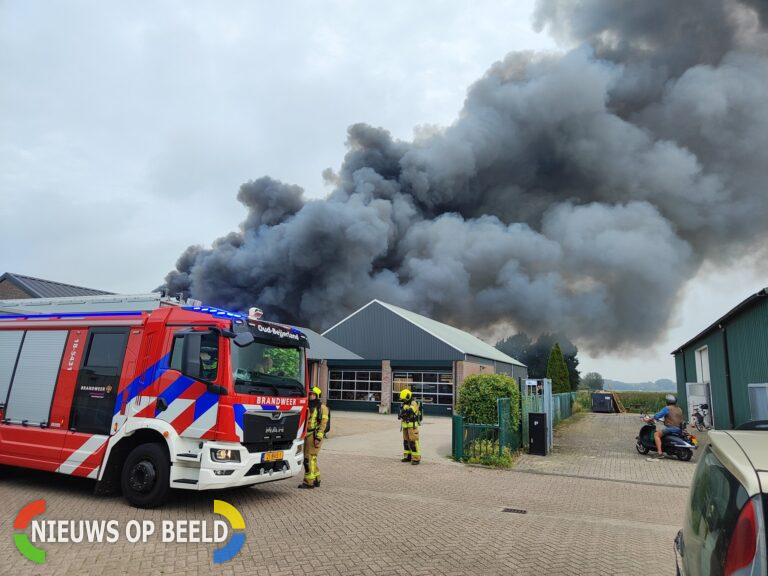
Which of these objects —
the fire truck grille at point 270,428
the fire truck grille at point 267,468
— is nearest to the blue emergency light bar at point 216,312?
the fire truck grille at point 270,428

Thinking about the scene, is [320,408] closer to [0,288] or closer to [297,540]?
[297,540]

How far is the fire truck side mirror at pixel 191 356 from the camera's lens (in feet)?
19.8

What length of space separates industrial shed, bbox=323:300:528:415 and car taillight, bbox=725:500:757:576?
25.3m

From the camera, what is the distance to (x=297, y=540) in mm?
5117

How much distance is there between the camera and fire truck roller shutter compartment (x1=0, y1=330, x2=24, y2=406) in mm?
7363

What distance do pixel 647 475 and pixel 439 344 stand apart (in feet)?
59.4

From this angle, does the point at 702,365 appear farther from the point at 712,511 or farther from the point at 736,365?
the point at 712,511

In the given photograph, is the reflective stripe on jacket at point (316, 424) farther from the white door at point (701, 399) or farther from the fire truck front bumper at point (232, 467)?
the white door at point (701, 399)

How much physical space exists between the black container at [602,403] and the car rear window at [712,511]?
1361 inches

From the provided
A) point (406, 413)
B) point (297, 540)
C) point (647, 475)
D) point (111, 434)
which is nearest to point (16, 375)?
point (111, 434)

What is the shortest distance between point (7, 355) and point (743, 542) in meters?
9.01

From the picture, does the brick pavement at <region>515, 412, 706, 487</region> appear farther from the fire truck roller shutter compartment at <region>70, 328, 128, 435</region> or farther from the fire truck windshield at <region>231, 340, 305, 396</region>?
the fire truck roller shutter compartment at <region>70, 328, 128, 435</region>

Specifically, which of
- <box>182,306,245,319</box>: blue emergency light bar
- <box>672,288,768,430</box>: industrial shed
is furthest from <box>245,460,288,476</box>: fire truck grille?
<box>672,288,768,430</box>: industrial shed

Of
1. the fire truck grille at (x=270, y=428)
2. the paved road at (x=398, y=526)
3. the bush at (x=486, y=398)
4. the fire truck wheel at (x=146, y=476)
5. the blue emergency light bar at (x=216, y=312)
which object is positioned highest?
the blue emergency light bar at (x=216, y=312)
